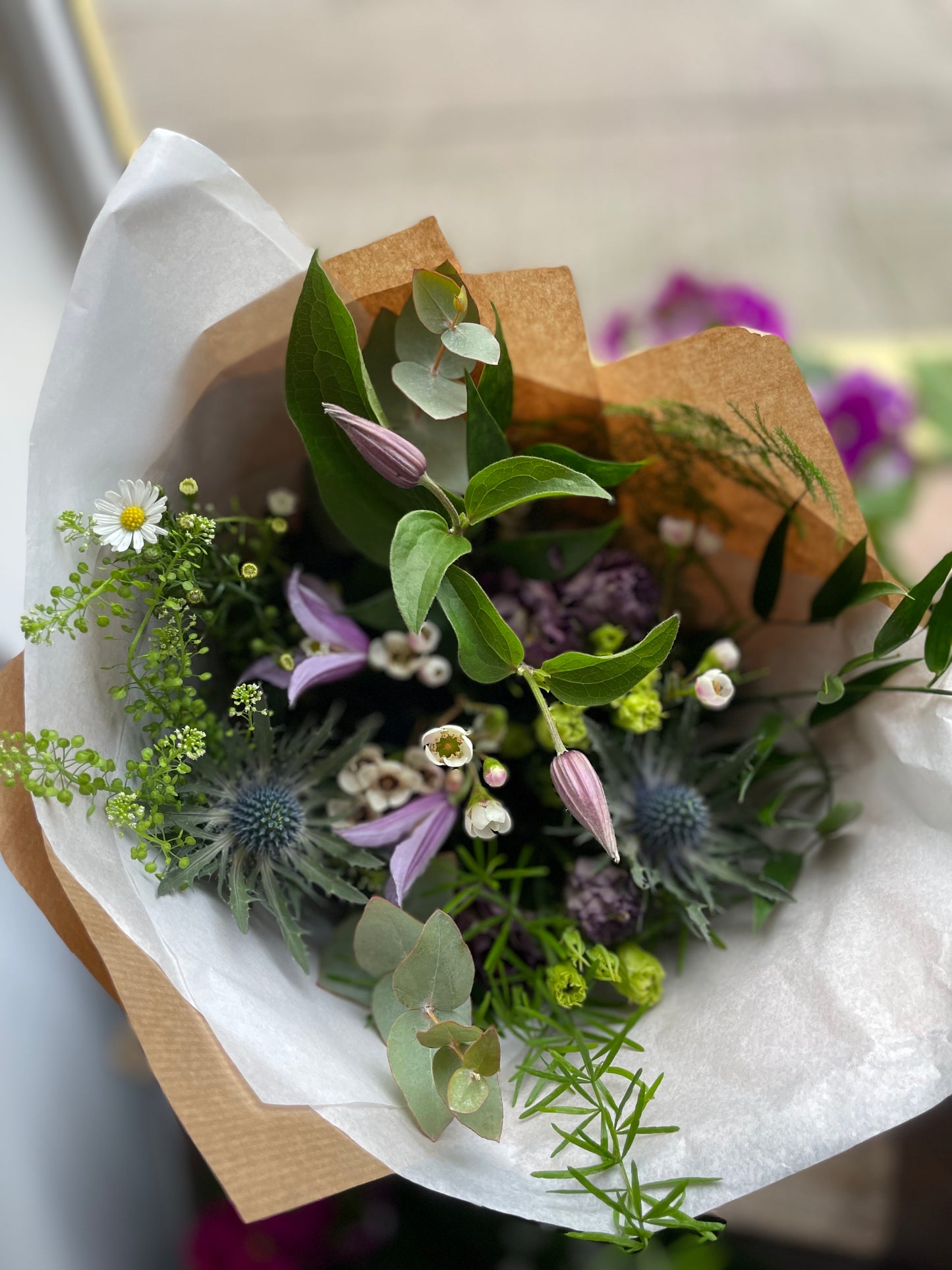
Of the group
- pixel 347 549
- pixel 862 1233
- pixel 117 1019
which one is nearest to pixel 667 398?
pixel 347 549

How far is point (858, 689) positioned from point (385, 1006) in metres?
0.29

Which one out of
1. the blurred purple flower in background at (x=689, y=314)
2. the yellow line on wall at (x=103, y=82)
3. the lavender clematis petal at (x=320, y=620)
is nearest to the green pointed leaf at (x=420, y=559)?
the lavender clematis petal at (x=320, y=620)

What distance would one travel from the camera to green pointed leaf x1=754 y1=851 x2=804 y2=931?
51 centimetres

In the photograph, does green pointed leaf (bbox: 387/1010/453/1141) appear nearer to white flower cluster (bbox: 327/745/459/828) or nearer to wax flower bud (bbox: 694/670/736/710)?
white flower cluster (bbox: 327/745/459/828)

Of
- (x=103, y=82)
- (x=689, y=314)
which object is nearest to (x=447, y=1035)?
(x=689, y=314)

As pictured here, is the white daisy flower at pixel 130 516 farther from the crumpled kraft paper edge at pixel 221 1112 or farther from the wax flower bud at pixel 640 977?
the wax flower bud at pixel 640 977

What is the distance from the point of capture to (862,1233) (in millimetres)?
930

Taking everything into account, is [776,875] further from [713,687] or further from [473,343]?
[473,343]

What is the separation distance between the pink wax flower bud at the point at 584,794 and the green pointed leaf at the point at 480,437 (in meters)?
0.14

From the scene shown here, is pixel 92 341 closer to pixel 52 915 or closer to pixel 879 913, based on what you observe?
pixel 52 915

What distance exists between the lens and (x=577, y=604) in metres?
0.55

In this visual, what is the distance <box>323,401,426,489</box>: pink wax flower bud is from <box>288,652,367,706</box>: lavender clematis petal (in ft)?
0.39

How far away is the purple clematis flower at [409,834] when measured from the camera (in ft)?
1.54

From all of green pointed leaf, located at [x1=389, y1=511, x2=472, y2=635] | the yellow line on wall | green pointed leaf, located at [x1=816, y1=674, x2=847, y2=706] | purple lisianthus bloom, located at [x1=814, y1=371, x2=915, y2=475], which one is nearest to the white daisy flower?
green pointed leaf, located at [x1=389, y1=511, x2=472, y2=635]
